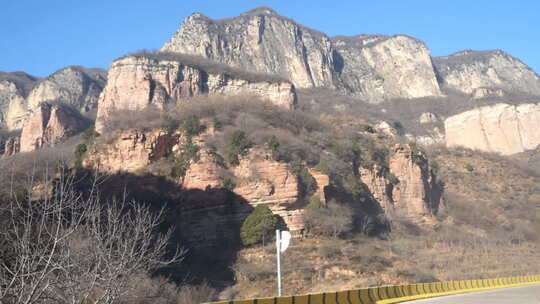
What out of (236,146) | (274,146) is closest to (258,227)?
(236,146)

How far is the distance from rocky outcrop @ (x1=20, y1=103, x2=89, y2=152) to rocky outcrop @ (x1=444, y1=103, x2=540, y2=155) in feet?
219

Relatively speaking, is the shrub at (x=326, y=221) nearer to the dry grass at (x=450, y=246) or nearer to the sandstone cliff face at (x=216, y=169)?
the sandstone cliff face at (x=216, y=169)

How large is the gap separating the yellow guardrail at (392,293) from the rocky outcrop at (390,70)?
115234mm

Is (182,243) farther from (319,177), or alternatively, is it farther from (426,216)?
(426,216)

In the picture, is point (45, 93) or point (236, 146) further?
point (45, 93)

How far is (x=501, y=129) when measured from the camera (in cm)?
11288

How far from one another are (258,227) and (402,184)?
25.3 meters

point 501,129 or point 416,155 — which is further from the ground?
point 501,129

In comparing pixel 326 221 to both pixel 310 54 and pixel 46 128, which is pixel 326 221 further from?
pixel 310 54

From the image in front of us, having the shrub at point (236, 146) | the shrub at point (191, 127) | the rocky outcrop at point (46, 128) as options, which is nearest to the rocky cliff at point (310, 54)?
the rocky outcrop at point (46, 128)

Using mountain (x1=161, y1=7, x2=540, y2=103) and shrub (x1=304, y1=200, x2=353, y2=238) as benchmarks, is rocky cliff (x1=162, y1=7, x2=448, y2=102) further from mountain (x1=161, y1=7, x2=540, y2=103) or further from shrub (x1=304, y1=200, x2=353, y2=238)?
shrub (x1=304, y1=200, x2=353, y2=238)

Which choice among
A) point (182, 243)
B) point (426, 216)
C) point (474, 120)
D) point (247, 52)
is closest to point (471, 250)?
point (426, 216)

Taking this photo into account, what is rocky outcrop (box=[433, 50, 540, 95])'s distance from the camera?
16188 centimetres

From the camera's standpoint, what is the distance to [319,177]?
169ft
